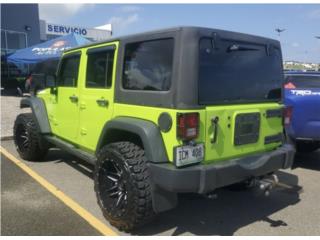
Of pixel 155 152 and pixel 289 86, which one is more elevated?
pixel 289 86

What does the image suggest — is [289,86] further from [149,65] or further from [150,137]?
[150,137]

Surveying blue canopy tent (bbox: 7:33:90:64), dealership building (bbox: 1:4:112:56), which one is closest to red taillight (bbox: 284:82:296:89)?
blue canopy tent (bbox: 7:33:90:64)

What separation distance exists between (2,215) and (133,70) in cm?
219

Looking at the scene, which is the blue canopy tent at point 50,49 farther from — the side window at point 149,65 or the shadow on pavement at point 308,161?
the side window at point 149,65

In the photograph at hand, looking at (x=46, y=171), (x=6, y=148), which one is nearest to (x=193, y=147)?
(x=46, y=171)

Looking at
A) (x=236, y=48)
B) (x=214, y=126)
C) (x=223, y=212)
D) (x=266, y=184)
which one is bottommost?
(x=223, y=212)

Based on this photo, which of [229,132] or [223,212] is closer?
[229,132]

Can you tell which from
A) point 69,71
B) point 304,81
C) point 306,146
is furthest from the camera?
point 306,146

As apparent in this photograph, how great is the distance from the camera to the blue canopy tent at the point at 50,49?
14.6 m

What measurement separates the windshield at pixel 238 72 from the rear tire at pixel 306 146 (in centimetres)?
325

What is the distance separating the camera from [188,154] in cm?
339

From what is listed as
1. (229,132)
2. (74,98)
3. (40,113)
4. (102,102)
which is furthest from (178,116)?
(40,113)

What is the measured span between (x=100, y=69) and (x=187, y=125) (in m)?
1.68

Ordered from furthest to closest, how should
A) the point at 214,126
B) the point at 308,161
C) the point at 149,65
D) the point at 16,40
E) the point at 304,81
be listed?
the point at 16,40 < the point at 308,161 < the point at 304,81 < the point at 149,65 < the point at 214,126
